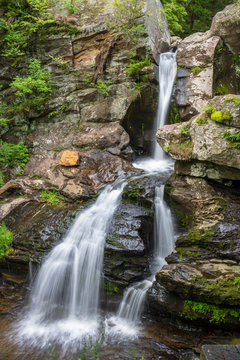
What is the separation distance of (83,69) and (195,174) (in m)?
6.97

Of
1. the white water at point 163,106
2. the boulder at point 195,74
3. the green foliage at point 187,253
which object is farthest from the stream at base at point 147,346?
the boulder at point 195,74

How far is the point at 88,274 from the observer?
564 centimetres

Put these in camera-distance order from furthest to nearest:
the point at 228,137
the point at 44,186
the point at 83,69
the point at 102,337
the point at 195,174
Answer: the point at 83,69 < the point at 44,186 < the point at 195,174 < the point at 228,137 < the point at 102,337

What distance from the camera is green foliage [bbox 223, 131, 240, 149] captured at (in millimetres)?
5104

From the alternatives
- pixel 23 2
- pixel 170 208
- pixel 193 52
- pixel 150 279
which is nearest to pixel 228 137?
pixel 170 208

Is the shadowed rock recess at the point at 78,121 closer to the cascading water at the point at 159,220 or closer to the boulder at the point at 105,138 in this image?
the boulder at the point at 105,138

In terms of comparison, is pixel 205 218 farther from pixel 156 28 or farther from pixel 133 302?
pixel 156 28

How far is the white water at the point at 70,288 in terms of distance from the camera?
499cm

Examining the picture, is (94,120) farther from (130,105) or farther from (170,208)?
(170,208)

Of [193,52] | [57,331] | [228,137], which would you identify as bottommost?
[57,331]

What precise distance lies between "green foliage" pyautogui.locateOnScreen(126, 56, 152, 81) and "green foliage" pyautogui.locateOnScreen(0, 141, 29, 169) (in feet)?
16.5

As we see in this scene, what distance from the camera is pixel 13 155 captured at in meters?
9.31

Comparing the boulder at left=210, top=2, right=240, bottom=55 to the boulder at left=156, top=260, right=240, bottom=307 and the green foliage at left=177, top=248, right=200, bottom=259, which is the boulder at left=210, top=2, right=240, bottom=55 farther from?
the boulder at left=156, top=260, right=240, bottom=307

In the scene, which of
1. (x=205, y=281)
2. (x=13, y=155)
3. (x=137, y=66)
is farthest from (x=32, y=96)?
(x=205, y=281)
